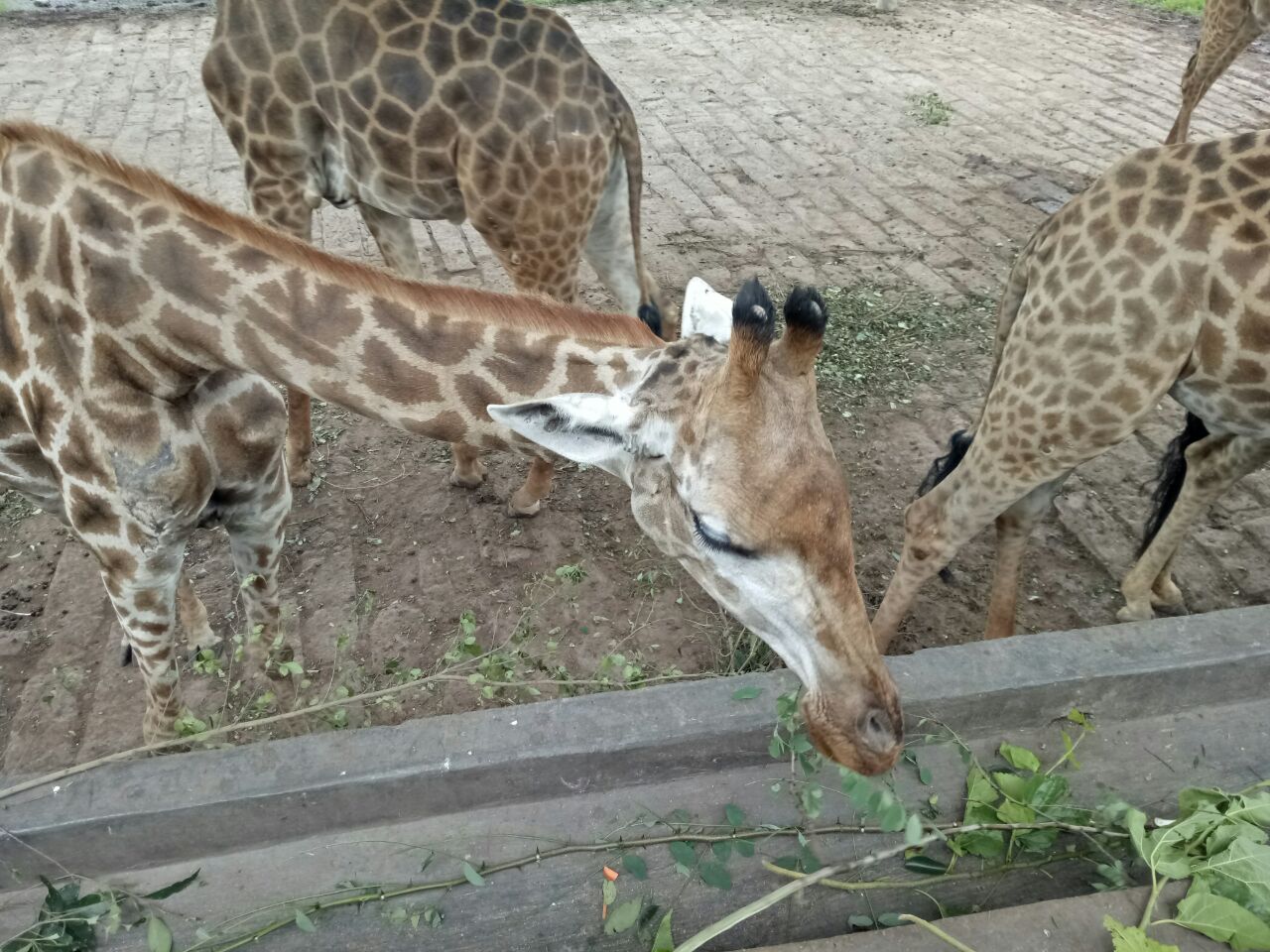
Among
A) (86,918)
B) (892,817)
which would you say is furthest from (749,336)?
(86,918)

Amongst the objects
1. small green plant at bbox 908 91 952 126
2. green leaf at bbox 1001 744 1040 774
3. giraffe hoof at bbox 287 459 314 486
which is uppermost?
small green plant at bbox 908 91 952 126

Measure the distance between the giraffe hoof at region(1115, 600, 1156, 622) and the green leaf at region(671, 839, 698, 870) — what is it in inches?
96.5

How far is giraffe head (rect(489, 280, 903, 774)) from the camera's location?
2.18 meters

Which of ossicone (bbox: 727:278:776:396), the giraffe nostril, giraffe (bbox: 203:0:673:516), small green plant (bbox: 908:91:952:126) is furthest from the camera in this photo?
small green plant (bbox: 908:91:952:126)

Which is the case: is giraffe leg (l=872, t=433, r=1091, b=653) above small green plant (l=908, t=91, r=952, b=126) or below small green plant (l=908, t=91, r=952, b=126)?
below

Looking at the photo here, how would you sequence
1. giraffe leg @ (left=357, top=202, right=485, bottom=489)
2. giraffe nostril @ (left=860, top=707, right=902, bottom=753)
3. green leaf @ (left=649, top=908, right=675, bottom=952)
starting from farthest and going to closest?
giraffe leg @ (left=357, top=202, right=485, bottom=489) → green leaf @ (left=649, top=908, right=675, bottom=952) → giraffe nostril @ (left=860, top=707, right=902, bottom=753)

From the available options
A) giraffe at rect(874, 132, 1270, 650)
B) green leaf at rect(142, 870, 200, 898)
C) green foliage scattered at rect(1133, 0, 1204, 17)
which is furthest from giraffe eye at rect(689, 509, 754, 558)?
green foliage scattered at rect(1133, 0, 1204, 17)

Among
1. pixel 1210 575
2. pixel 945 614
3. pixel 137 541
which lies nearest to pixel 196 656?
pixel 137 541

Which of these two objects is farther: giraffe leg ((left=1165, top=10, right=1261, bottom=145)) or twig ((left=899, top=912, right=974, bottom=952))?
giraffe leg ((left=1165, top=10, right=1261, bottom=145))

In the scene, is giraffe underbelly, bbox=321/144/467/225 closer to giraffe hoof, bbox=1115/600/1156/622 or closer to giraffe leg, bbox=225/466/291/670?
giraffe leg, bbox=225/466/291/670

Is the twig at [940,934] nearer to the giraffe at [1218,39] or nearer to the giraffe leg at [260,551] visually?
the giraffe leg at [260,551]

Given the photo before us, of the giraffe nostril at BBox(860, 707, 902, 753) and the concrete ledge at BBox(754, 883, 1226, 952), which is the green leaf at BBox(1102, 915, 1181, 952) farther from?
the giraffe nostril at BBox(860, 707, 902, 753)

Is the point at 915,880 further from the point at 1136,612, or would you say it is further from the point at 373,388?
the point at 373,388

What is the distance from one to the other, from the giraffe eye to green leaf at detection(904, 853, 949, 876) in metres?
1.26
